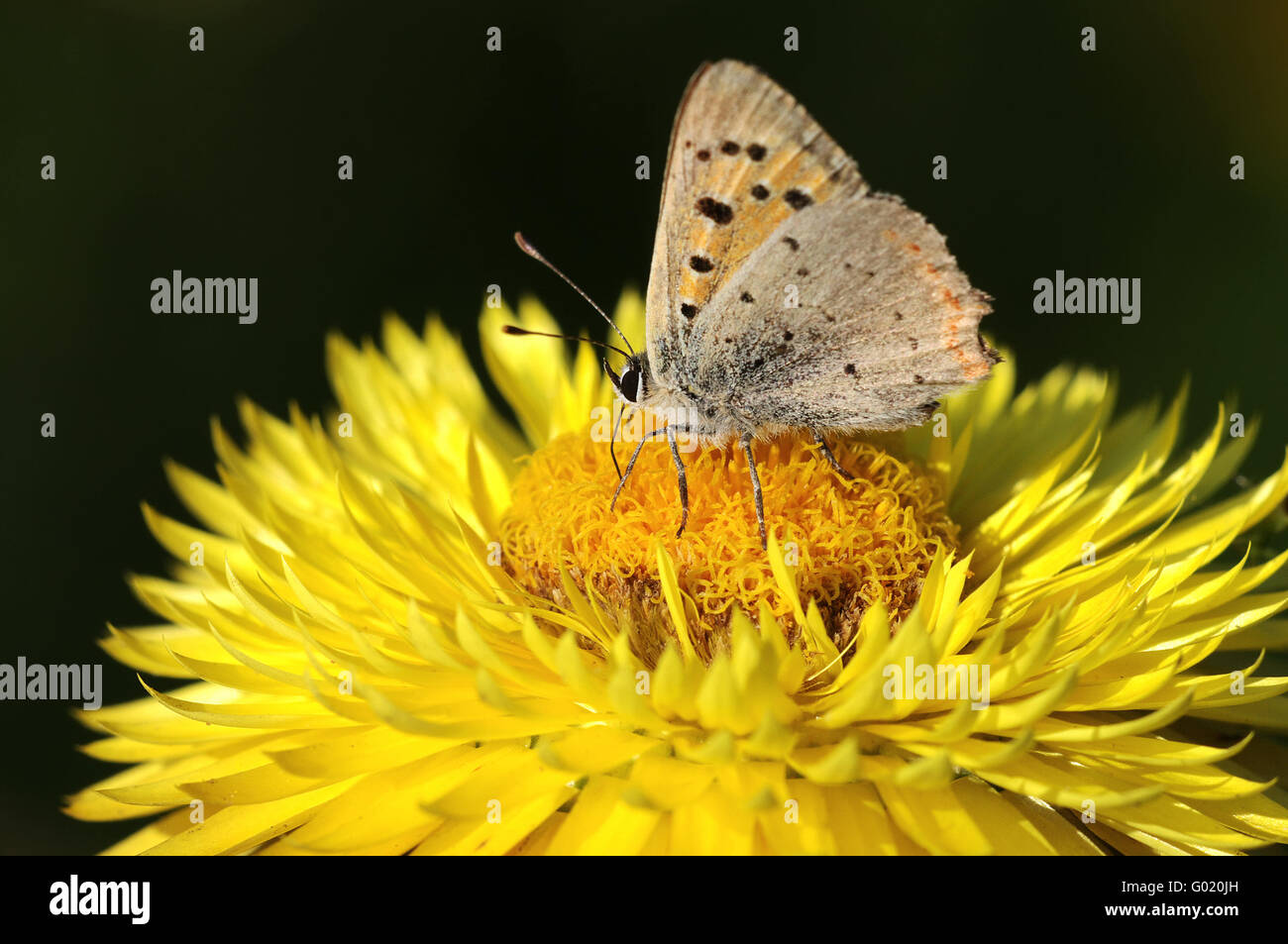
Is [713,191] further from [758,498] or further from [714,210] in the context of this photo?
[758,498]

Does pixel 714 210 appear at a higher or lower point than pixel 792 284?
higher

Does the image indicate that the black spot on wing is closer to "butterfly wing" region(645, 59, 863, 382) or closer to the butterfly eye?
"butterfly wing" region(645, 59, 863, 382)

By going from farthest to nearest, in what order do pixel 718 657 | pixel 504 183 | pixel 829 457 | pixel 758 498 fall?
1. pixel 504 183
2. pixel 829 457
3. pixel 758 498
4. pixel 718 657

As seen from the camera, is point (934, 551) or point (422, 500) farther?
point (422, 500)

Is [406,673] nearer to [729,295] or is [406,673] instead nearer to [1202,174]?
[729,295]

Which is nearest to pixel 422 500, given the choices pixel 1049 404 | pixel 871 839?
pixel 871 839

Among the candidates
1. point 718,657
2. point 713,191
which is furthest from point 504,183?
point 718,657

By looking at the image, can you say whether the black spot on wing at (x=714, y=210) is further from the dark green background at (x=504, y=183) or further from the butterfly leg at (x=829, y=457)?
the dark green background at (x=504, y=183)

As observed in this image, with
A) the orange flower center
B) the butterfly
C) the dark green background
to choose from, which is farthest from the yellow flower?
the dark green background
